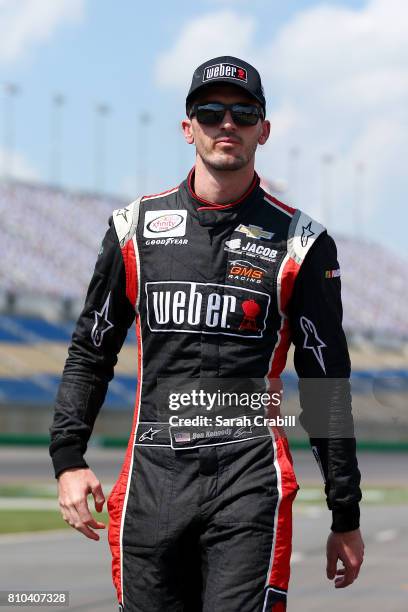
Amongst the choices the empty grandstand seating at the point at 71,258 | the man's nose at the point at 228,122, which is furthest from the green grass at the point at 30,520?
the empty grandstand seating at the point at 71,258

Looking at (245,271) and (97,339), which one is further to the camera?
(97,339)

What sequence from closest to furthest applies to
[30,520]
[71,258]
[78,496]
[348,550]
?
[78,496] → [348,550] → [30,520] → [71,258]

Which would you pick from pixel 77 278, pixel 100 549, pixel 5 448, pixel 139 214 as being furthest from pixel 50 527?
pixel 77 278

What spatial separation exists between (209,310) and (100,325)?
0.37m

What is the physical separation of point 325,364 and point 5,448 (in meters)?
33.2

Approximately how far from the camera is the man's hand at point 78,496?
3506 millimetres

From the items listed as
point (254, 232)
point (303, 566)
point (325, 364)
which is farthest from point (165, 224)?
point (303, 566)

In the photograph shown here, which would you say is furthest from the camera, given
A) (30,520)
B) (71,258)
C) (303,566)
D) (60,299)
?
(71,258)

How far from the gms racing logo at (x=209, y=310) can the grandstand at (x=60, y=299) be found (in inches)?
1172

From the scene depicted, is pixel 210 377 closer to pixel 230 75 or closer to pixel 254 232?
pixel 254 232

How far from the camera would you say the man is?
349cm

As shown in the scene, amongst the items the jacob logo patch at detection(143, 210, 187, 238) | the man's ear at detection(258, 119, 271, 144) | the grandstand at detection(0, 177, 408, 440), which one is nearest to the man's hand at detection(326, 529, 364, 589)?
the jacob logo patch at detection(143, 210, 187, 238)

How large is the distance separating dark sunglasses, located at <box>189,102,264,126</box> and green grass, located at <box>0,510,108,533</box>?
476 inches

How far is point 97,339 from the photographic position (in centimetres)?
378
